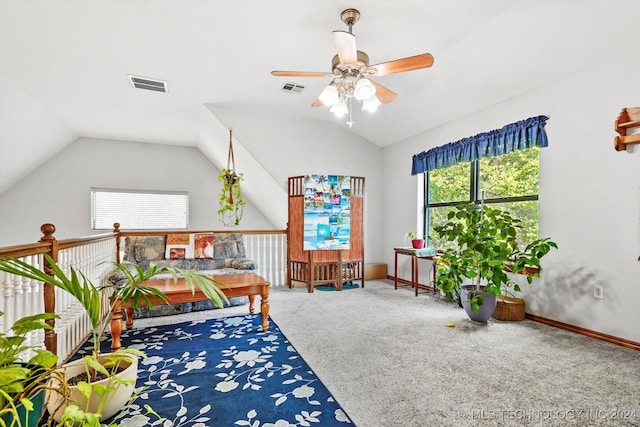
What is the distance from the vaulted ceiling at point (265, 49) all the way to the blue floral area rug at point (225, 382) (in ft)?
9.23

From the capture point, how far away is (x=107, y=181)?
19.4 ft

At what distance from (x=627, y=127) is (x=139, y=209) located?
713cm

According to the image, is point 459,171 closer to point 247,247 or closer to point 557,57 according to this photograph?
point 557,57

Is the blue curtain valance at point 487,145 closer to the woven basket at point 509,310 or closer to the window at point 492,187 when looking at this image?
the window at point 492,187

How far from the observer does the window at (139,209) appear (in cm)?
587

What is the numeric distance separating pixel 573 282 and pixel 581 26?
2298 mm

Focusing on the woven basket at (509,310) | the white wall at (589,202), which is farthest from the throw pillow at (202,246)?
the white wall at (589,202)

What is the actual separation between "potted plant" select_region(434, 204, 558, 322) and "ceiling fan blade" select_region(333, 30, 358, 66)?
6.48 feet

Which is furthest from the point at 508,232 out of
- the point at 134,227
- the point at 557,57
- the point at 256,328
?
the point at 134,227

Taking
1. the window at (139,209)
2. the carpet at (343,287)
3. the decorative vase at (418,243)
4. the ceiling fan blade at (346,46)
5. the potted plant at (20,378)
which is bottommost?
the carpet at (343,287)

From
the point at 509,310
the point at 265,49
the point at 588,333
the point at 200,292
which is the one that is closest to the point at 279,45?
the point at 265,49

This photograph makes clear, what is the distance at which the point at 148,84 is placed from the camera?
3.81m

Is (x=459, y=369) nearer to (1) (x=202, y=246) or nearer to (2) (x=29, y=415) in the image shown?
(2) (x=29, y=415)

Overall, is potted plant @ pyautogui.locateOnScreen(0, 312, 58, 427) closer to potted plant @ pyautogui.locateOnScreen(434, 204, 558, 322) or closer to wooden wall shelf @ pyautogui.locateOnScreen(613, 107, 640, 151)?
potted plant @ pyautogui.locateOnScreen(434, 204, 558, 322)
